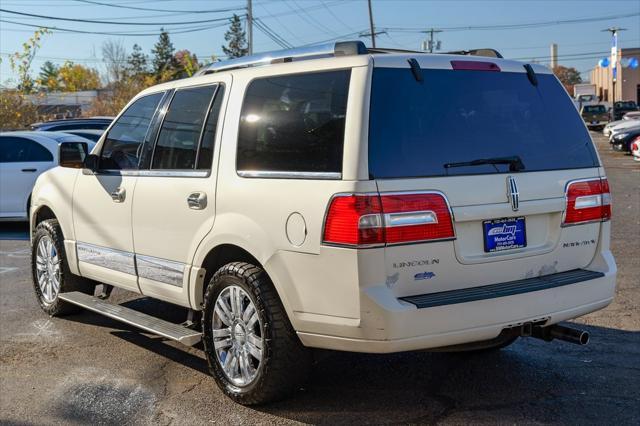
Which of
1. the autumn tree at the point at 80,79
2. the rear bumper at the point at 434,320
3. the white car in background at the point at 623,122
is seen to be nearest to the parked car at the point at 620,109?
the white car in background at the point at 623,122

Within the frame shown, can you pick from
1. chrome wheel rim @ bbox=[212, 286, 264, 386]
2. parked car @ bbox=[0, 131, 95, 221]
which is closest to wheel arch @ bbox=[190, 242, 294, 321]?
chrome wheel rim @ bbox=[212, 286, 264, 386]

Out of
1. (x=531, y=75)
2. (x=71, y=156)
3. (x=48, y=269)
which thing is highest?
(x=531, y=75)

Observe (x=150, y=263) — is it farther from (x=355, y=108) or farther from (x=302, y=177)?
(x=355, y=108)

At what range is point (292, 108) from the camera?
442cm

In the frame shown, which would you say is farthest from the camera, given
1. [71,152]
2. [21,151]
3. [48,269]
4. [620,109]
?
[620,109]

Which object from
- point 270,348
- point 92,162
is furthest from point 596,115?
point 270,348

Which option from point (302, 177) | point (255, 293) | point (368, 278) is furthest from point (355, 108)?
point (255, 293)

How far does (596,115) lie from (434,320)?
56212 mm

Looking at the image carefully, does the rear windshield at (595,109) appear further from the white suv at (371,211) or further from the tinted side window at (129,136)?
the white suv at (371,211)

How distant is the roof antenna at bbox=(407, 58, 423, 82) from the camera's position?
13.8ft

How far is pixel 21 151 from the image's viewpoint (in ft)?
42.7

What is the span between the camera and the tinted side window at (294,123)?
13.5ft

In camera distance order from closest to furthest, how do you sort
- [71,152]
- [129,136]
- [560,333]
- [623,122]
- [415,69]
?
[415,69] < [560,333] < [129,136] < [71,152] < [623,122]

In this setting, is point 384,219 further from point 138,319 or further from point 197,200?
point 138,319
